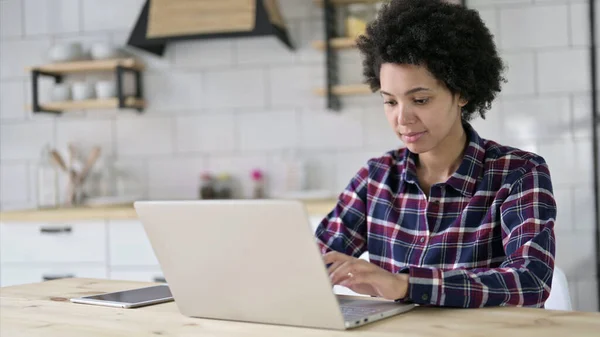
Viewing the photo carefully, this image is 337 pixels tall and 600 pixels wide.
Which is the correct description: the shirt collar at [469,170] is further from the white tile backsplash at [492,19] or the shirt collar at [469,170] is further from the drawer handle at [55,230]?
the drawer handle at [55,230]

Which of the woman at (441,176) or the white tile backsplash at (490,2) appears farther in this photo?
the white tile backsplash at (490,2)

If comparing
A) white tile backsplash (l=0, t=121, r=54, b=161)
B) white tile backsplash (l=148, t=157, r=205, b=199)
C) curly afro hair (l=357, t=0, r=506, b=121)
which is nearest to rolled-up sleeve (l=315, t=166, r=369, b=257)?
curly afro hair (l=357, t=0, r=506, b=121)

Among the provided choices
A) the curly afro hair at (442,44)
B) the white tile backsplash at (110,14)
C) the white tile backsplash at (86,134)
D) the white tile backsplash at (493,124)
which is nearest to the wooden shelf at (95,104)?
the white tile backsplash at (86,134)

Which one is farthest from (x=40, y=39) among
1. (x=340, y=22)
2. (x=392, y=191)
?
(x=392, y=191)

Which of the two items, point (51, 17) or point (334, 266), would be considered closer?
point (334, 266)

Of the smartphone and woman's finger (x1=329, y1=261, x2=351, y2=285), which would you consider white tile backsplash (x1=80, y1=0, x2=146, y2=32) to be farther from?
woman's finger (x1=329, y1=261, x2=351, y2=285)

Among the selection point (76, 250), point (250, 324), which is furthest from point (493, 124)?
point (250, 324)

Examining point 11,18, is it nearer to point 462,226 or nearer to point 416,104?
point 416,104

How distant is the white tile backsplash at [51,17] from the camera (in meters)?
3.92

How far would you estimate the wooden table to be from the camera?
44.4 inches

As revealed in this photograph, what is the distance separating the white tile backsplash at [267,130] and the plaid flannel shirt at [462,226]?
175 cm

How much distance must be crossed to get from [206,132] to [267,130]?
1.00 feet

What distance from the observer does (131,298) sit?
1.54 m

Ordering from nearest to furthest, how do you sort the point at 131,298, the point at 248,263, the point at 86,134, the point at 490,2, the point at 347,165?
the point at 248,263 → the point at 131,298 → the point at 490,2 → the point at 347,165 → the point at 86,134
